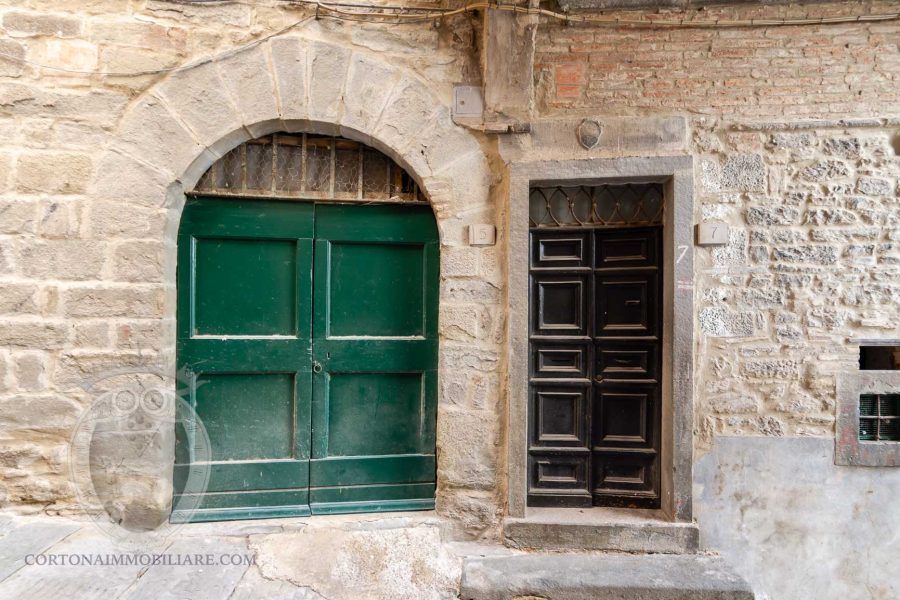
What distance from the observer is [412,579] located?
2520 millimetres

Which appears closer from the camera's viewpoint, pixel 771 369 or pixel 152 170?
pixel 152 170

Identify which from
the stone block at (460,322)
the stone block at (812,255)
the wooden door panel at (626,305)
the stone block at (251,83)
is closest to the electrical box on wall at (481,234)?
the stone block at (460,322)

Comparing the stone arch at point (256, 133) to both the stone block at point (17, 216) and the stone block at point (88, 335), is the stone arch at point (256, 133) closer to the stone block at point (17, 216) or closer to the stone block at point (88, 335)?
the stone block at point (88, 335)

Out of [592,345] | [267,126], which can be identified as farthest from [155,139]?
[592,345]

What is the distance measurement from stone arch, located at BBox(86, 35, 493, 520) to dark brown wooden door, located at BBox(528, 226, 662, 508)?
605 mm

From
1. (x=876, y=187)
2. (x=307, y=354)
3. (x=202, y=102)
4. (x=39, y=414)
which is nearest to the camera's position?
(x=39, y=414)

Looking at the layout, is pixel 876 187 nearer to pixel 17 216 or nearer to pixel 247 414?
pixel 247 414

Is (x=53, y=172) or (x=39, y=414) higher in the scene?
(x=53, y=172)

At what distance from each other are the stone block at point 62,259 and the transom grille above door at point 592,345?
2.61 metres

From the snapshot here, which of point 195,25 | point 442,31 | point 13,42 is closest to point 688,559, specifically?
point 442,31

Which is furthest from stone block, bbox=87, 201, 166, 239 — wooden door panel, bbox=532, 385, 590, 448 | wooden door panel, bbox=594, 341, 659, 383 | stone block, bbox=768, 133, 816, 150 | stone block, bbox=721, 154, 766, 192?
stone block, bbox=768, 133, 816, 150

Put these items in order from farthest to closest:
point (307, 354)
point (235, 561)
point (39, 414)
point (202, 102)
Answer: point (307, 354)
point (202, 102)
point (39, 414)
point (235, 561)

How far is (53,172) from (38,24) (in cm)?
87

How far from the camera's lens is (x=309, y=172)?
310 centimetres
